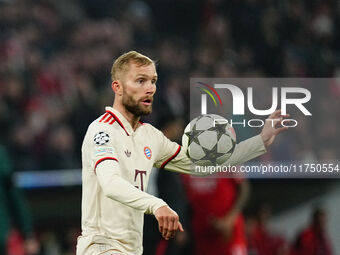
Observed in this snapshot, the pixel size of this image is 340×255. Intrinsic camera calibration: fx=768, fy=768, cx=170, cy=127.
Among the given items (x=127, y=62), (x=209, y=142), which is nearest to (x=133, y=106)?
(x=127, y=62)

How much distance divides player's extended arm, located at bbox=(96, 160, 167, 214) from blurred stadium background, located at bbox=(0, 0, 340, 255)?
10.7ft

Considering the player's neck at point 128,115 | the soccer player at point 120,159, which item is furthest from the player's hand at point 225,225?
the player's neck at point 128,115

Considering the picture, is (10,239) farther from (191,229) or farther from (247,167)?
(247,167)

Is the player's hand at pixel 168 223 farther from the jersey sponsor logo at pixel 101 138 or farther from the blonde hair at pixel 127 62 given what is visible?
the blonde hair at pixel 127 62

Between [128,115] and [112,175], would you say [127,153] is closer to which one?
[128,115]

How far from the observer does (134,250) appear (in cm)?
445

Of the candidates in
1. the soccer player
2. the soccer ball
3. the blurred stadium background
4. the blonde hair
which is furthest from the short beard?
the blurred stadium background

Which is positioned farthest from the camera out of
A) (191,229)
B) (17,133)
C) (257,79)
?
(257,79)

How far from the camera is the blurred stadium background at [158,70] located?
9.71m

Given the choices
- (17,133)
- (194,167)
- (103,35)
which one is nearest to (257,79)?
(103,35)

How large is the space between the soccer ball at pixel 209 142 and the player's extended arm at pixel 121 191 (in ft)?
2.85

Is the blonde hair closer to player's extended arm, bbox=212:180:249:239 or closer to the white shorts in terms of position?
the white shorts

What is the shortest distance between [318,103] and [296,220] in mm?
2054

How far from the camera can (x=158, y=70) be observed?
12.8 m
